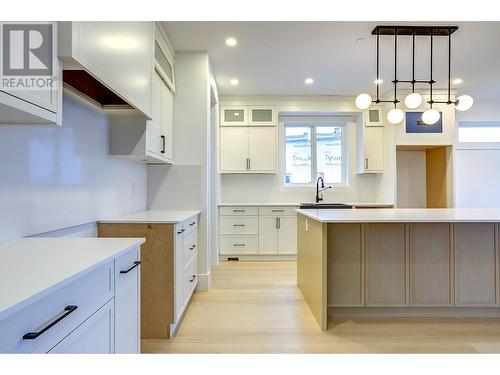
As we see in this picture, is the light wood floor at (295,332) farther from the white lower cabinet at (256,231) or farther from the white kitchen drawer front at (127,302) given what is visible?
the white lower cabinet at (256,231)

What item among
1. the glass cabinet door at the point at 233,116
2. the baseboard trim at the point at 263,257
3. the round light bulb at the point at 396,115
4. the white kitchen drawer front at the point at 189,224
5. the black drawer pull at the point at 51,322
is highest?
the glass cabinet door at the point at 233,116

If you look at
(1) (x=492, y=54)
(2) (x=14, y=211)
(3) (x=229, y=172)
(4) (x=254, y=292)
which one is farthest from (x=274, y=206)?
(2) (x=14, y=211)

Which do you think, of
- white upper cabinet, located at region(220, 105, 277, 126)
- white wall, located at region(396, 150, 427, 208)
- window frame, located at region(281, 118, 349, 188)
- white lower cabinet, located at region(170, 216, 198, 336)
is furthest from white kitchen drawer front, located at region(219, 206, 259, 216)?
white wall, located at region(396, 150, 427, 208)

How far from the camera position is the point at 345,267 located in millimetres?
2742

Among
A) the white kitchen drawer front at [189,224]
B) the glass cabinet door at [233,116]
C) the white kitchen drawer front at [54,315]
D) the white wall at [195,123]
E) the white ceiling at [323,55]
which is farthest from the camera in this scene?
the glass cabinet door at [233,116]

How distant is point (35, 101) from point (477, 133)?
6698mm

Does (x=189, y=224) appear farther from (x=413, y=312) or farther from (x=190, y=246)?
(x=413, y=312)

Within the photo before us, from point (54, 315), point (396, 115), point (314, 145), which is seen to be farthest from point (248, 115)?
point (54, 315)

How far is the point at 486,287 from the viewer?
2.76 metres

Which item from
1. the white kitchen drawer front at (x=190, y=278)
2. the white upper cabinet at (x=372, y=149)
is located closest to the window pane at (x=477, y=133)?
the white upper cabinet at (x=372, y=149)

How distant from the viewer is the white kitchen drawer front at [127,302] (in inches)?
53.7

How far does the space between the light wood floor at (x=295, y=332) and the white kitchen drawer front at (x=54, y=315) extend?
4.13 feet

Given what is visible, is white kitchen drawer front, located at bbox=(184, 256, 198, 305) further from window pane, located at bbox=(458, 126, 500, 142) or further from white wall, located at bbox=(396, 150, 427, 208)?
window pane, located at bbox=(458, 126, 500, 142)
